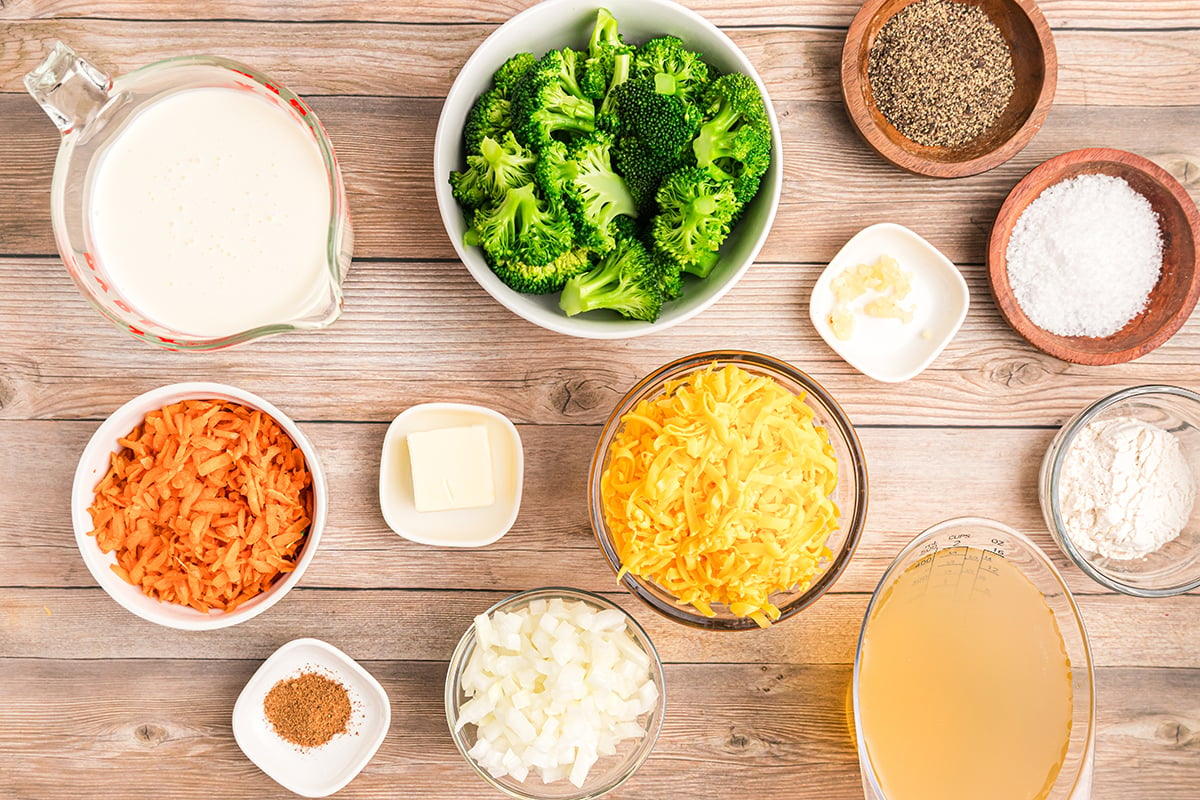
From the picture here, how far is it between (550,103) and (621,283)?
0.34 m

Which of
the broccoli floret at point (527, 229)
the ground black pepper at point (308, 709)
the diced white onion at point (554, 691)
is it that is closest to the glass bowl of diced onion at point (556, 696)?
the diced white onion at point (554, 691)

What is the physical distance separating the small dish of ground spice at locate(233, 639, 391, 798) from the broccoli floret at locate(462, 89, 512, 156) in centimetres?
105

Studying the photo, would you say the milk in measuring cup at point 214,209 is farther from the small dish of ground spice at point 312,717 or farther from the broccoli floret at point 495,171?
the small dish of ground spice at point 312,717

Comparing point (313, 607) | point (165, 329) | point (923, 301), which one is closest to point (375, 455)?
point (313, 607)

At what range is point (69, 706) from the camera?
181 centimetres

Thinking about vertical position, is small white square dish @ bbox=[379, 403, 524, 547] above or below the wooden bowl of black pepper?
below

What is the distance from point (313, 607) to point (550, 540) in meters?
0.53

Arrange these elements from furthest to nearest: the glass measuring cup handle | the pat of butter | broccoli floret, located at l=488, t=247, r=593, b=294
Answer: the pat of butter
broccoli floret, located at l=488, t=247, r=593, b=294
the glass measuring cup handle

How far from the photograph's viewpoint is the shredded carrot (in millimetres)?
1601

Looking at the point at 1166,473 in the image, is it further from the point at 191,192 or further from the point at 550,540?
the point at 191,192

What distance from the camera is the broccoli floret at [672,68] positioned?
4.89 feet

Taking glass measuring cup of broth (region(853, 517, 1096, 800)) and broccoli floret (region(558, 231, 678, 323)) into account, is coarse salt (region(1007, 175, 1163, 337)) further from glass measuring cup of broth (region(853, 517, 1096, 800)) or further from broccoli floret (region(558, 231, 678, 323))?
broccoli floret (region(558, 231, 678, 323))

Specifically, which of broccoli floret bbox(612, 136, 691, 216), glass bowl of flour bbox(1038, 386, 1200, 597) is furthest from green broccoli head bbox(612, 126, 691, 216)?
→ glass bowl of flour bbox(1038, 386, 1200, 597)

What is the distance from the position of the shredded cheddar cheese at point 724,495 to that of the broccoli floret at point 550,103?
0.51 metres
